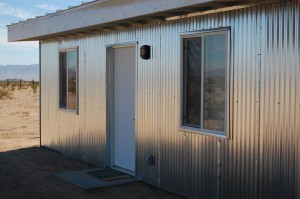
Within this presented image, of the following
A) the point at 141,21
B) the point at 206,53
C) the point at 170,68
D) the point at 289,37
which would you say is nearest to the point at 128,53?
the point at 141,21

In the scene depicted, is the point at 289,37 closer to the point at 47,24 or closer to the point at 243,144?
the point at 243,144

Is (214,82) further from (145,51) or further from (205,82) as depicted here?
(145,51)

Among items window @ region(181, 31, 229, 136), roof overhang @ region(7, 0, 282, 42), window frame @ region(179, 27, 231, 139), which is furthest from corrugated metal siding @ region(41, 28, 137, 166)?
window @ region(181, 31, 229, 136)

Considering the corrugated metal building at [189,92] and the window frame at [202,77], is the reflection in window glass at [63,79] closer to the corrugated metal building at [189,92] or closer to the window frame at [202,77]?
the corrugated metal building at [189,92]

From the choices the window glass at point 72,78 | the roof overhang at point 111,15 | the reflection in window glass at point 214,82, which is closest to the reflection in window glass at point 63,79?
the window glass at point 72,78

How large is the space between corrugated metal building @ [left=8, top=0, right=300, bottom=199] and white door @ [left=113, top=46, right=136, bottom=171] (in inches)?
0.8

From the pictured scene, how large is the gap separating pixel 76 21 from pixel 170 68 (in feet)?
8.80

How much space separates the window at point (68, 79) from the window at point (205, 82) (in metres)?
3.96

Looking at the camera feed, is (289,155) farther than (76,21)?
No

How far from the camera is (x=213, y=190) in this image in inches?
260

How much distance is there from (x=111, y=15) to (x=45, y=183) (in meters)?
3.14

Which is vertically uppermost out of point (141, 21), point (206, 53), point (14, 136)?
point (141, 21)

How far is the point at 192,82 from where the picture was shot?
23.2ft

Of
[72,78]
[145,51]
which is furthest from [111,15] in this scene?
[72,78]
